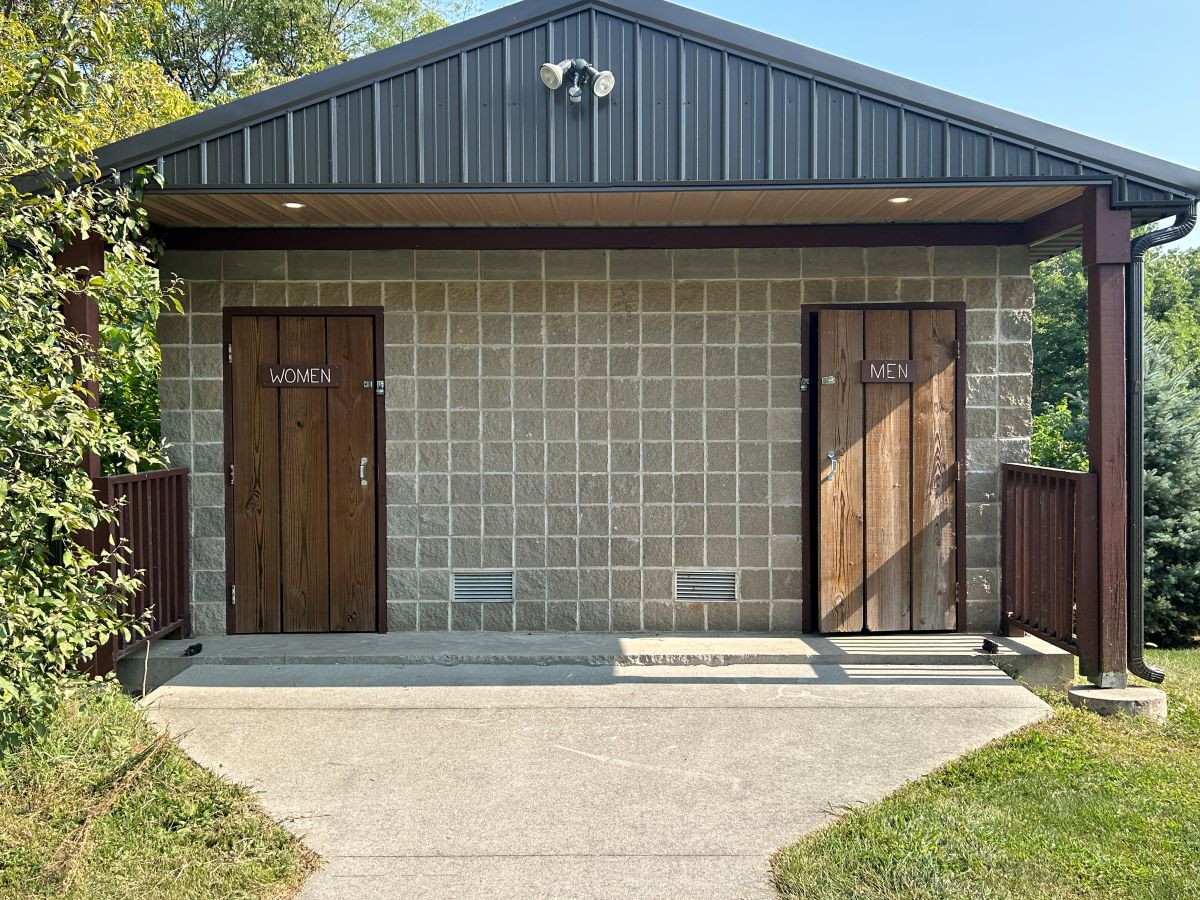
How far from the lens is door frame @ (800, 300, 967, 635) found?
6.89 m

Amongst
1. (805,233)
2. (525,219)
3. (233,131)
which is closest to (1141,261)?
(805,233)

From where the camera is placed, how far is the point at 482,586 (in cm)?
698

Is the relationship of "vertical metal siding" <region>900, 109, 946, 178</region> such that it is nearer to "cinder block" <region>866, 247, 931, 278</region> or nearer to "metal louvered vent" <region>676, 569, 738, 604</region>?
"cinder block" <region>866, 247, 931, 278</region>

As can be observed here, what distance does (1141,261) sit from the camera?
19.2ft

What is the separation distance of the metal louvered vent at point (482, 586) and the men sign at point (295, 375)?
157 cm

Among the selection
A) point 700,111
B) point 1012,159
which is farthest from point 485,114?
point 1012,159

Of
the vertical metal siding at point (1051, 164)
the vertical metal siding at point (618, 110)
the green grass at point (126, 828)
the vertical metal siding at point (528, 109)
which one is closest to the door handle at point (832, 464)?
the vertical metal siding at point (1051, 164)

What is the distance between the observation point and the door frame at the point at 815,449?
6.89 m

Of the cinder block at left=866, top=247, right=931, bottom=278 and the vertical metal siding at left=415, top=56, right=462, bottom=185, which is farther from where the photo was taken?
the cinder block at left=866, top=247, right=931, bottom=278

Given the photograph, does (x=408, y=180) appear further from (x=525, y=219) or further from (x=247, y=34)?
(x=247, y=34)

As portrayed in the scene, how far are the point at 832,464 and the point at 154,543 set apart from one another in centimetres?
432

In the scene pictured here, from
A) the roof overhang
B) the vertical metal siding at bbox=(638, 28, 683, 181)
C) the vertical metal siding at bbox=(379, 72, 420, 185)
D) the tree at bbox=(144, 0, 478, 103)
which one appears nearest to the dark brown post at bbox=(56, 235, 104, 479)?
the roof overhang

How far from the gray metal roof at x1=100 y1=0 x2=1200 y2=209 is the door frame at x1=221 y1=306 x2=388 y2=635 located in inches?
59.8

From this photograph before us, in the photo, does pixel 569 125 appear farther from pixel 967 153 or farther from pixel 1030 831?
pixel 1030 831
